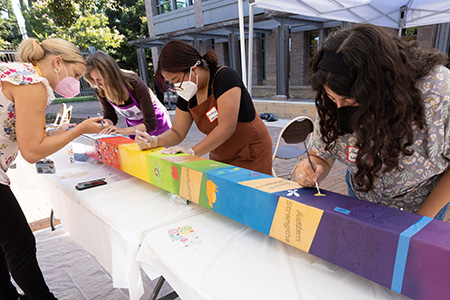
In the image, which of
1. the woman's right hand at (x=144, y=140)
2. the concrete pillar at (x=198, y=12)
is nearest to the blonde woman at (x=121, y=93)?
the woman's right hand at (x=144, y=140)

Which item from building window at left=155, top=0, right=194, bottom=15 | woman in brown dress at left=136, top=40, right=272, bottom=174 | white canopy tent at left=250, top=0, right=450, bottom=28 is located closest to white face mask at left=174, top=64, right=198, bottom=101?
woman in brown dress at left=136, top=40, right=272, bottom=174

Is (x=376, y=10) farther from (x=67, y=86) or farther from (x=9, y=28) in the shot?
Result: (x=9, y=28)

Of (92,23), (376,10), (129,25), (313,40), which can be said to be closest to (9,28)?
(129,25)

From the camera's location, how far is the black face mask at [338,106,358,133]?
878 mm

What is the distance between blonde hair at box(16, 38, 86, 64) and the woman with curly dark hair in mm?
1134

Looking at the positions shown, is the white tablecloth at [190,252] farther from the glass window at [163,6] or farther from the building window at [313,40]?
the glass window at [163,6]

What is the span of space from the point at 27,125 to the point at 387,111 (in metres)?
1.25

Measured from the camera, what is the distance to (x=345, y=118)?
898mm

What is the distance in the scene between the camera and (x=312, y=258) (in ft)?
2.95

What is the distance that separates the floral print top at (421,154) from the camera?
0.80 metres

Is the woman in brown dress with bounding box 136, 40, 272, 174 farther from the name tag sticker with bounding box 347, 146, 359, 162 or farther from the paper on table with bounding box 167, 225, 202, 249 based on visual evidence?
the name tag sticker with bounding box 347, 146, 359, 162

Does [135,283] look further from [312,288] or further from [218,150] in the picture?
[218,150]

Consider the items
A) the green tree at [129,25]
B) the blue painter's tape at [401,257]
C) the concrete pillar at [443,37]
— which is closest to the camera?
the blue painter's tape at [401,257]

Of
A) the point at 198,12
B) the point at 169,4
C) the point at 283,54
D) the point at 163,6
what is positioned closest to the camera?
the point at 283,54
